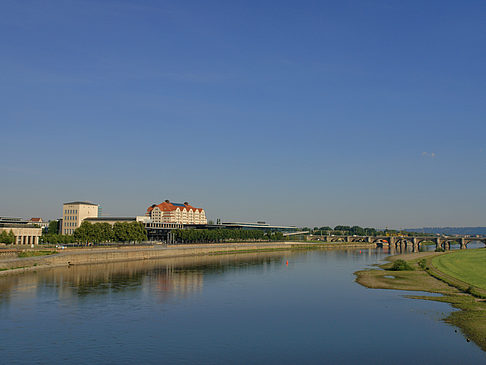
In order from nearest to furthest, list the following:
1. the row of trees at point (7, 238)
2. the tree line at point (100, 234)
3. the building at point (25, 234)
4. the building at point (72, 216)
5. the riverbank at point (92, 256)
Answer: the riverbank at point (92, 256) → the row of trees at point (7, 238) → the building at point (25, 234) → the tree line at point (100, 234) → the building at point (72, 216)

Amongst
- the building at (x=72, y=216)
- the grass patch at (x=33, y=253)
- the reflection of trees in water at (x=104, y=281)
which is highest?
the building at (x=72, y=216)

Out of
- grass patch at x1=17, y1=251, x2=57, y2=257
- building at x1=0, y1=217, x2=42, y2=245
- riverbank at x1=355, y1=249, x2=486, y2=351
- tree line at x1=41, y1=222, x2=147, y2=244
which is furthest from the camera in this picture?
tree line at x1=41, y1=222, x2=147, y2=244

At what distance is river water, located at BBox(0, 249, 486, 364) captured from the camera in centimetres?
3288

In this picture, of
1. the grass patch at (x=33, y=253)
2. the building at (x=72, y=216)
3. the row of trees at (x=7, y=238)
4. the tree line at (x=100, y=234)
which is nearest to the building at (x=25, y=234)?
the tree line at (x=100, y=234)

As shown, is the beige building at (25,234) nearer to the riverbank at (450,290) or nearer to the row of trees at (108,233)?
the row of trees at (108,233)

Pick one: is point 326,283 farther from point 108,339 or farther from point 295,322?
point 108,339

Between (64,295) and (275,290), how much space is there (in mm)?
30842

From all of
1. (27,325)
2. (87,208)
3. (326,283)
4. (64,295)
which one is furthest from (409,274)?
(87,208)

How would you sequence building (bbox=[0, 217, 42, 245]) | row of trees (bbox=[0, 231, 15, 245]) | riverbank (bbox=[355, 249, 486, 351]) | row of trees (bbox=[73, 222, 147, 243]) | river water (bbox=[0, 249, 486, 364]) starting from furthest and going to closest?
row of trees (bbox=[73, 222, 147, 243]) < building (bbox=[0, 217, 42, 245]) < row of trees (bbox=[0, 231, 15, 245]) < riverbank (bbox=[355, 249, 486, 351]) < river water (bbox=[0, 249, 486, 364])

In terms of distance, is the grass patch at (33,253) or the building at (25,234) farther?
the building at (25,234)

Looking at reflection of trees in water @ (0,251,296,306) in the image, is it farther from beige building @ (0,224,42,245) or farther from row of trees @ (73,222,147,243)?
row of trees @ (73,222,147,243)

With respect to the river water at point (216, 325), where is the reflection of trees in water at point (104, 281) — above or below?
above

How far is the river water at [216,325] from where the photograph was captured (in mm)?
32875

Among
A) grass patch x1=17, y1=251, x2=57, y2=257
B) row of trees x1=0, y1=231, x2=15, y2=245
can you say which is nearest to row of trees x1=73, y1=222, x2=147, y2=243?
row of trees x1=0, y1=231, x2=15, y2=245
